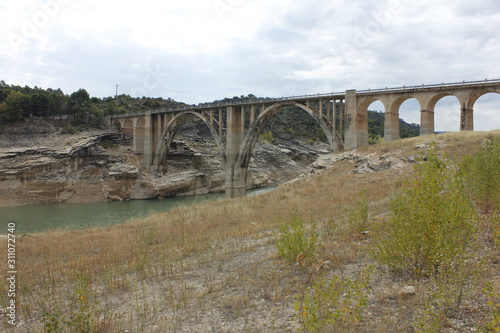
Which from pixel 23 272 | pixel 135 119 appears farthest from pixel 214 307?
pixel 135 119

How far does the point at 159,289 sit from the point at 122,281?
1.01 metres

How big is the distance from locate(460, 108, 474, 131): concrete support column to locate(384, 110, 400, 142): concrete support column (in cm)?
477

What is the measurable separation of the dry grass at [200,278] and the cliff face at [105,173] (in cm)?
2966

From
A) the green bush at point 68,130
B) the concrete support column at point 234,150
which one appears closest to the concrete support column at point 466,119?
the concrete support column at point 234,150

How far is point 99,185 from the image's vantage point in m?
41.8

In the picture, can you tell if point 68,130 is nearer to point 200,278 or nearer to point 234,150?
point 234,150

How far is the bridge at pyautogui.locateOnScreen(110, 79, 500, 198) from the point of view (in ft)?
80.9

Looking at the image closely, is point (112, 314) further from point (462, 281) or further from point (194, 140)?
point (194, 140)

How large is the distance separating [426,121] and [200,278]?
24045mm

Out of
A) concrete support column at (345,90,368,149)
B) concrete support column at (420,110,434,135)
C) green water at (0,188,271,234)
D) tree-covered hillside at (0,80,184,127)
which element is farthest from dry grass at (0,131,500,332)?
tree-covered hillside at (0,80,184,127)

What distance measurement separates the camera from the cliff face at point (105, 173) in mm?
37469

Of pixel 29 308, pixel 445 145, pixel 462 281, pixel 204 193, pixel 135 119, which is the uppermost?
pixel 135 119

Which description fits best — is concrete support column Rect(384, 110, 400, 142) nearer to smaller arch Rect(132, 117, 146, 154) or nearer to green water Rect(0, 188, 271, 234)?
green water Rect(0, 188, 271, 234)

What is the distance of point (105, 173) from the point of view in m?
42.9
